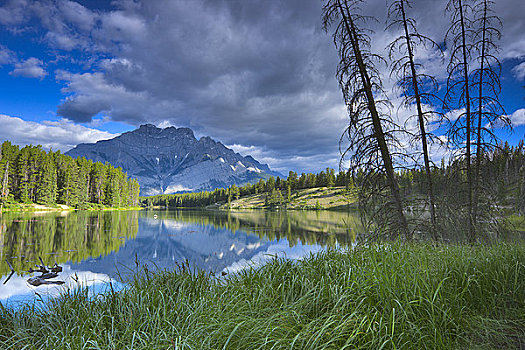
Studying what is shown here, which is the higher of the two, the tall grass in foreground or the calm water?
the tall grass in foreground

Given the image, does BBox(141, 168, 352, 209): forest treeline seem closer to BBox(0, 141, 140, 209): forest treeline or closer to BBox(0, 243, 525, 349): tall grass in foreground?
BBox(0, 141, 140, 209): forest treeline

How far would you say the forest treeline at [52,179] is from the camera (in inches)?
1987

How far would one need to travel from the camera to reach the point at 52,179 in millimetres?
54500

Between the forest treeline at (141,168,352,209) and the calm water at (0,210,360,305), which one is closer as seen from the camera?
the calm water at (0,210,360,305)

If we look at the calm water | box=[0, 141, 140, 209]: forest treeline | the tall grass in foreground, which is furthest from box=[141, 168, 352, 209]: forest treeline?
the tall grass in foreground

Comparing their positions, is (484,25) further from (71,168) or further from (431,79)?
(71,168)

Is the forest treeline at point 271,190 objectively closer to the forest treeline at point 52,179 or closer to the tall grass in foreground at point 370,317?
the forest treeline at point 52,179

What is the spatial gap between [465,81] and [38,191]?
2758 inches

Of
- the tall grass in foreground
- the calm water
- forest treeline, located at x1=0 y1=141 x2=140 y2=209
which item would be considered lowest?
the calm water

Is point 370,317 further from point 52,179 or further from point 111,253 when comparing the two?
point 52,179

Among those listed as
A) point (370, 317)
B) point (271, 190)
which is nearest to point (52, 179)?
point (370, 317)

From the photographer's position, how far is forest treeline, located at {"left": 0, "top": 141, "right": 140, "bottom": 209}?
5047 cm

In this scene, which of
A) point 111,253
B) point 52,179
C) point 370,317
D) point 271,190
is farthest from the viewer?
point 271,190

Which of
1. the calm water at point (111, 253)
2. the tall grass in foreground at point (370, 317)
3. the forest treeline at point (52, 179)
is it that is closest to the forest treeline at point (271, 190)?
the forest treeline at point (52, 179)
